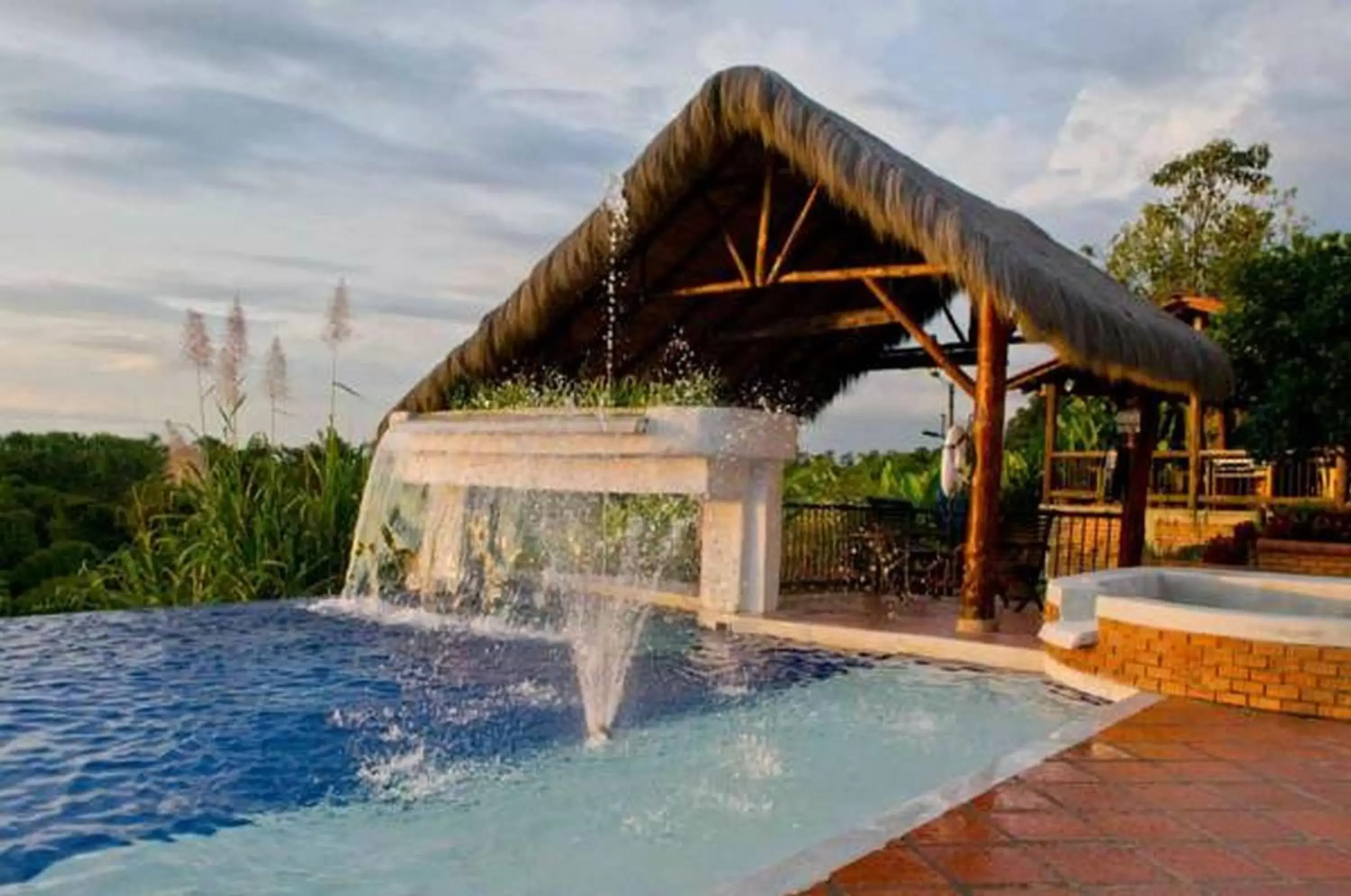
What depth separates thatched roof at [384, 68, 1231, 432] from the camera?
776 cm

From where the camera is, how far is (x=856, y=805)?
4371 millimetres

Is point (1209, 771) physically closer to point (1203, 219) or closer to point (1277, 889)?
point (1277, 889)

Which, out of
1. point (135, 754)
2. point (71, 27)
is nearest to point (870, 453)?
point (71, 27)

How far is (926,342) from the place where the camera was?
9219mm

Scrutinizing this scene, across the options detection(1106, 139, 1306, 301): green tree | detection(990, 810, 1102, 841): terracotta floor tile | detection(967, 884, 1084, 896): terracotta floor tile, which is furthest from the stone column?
detection(1106, 139, 1306, 301): green tree

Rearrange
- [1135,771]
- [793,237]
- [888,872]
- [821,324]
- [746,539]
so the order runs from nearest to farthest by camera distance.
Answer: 1. [888,872]
2. [1135,771]
3. [746,539]
4. [793,237]
5. [821,324]

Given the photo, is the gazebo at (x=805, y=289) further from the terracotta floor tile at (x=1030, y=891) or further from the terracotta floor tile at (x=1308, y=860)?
the terracotta floor tile at (x=1030, y=891)

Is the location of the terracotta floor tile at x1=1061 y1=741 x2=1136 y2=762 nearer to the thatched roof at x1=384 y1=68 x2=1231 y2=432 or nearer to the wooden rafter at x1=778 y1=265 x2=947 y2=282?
the thatched roof at x1=384 y1=68 x2=1231 y2=432

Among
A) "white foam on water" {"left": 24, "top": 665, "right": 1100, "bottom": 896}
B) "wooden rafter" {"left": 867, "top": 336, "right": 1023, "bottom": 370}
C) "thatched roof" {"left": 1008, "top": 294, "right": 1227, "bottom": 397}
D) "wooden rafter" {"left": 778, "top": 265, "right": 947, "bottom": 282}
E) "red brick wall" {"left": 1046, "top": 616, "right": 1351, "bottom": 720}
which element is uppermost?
"wooden rafter" {"left": 778, "top": 265, "right": 947, "bottom": 282}

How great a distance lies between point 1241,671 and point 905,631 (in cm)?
287

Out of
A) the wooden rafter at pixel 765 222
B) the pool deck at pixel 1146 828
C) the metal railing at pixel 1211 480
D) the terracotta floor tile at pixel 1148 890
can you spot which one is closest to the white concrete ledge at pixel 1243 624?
the pool deck at pixel 1146 828

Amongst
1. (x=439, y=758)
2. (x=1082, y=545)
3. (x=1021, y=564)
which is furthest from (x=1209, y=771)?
(x=1082, y=545)

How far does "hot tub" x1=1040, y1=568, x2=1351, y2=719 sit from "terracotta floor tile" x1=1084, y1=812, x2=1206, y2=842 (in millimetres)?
2108

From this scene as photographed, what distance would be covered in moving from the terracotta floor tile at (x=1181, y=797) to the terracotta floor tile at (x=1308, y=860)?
383mm
